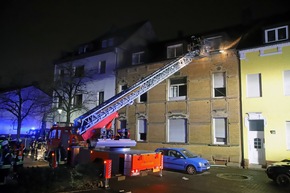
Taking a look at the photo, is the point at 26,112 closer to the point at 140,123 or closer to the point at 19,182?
the point at 140,123

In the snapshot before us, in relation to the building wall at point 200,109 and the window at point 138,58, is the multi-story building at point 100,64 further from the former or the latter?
the building wall at point 200,109

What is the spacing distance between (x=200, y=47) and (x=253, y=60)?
158 inches

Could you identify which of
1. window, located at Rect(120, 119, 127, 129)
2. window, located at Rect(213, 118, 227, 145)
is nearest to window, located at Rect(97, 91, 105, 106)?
window, located at Rect(120, 119, 127, 129)

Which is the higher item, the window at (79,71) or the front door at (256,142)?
the window at (79,71)

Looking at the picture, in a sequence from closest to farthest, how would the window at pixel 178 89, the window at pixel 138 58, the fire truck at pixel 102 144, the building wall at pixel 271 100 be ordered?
the fire truck at pixel 102 144 → the building wall at pixel 271 100 → the window at pixel 178 89 → the window at pixel 138 58

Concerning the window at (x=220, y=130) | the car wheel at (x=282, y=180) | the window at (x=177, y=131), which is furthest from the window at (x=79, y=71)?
the car wheel at (x=282, y=180)

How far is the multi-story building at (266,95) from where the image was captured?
17656 millimetres

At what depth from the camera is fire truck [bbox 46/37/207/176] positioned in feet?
37.7

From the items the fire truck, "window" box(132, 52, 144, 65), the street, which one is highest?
"window" box(132, 52, 144, 65)

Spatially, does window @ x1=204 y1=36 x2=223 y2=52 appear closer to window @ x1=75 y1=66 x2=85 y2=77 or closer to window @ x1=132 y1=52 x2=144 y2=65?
window @ x1=132 y1=52 x2=144 y2=65

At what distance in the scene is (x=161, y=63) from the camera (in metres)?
23.4

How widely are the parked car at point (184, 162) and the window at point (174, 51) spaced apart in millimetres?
10244

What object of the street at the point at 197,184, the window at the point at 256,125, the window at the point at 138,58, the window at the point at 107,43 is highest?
the window at the point at 107,43

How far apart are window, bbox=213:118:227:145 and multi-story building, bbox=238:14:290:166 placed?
1.40 m
